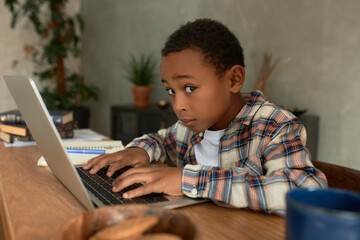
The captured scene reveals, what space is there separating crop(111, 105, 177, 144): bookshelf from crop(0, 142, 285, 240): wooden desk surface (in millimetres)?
2139

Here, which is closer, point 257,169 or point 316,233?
point 316,233

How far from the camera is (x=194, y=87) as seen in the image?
0.91 meters

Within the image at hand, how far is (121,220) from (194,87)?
530 mm

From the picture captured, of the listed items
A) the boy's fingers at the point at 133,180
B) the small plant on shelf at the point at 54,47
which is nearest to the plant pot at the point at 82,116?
the small plant on shelf at the point at 54,47

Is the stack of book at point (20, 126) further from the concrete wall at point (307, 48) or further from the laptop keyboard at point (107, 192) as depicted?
the concrete wall at point (307, 48)

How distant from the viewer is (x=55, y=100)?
4004 millimetres

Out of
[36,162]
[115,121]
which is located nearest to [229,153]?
[36,162]

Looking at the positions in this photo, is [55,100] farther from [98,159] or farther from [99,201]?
[99,201]

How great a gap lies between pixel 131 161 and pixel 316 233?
73 cm

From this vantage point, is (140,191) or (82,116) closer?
(140,191)

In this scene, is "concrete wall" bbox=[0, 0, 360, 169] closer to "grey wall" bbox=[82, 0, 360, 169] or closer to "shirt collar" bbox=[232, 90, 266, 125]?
"grey wall" bbox=[82, 0, 360, 169]

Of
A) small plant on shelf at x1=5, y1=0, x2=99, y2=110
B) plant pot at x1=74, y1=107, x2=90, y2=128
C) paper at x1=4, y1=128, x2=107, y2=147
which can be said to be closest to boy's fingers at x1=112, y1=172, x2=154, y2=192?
paper at x1=4, y1=128, x2=107, y2=147

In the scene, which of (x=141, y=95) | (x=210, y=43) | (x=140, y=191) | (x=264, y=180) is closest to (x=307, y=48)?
(x=141, y=95)

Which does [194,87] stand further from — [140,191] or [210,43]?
[140,191]
